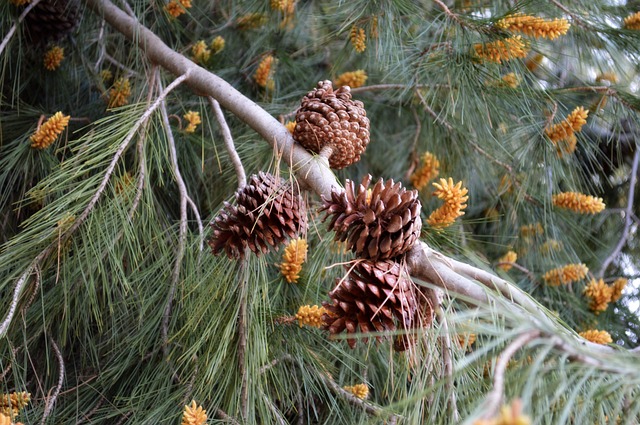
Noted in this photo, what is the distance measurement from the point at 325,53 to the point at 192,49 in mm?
430

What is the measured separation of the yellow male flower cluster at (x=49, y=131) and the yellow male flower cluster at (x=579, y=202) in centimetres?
94

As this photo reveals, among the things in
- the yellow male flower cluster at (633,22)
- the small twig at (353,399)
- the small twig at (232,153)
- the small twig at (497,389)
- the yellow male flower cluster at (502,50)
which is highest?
the yellow male flower cluster at (633,22)

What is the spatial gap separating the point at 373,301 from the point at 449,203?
0.85ft

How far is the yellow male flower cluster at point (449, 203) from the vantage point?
91cm

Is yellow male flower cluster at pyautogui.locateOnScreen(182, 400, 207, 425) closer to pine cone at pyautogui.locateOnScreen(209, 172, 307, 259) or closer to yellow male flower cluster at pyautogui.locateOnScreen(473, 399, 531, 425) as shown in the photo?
pine cone at pyautogui.locateOnScreen(209, 172, 307, 259)

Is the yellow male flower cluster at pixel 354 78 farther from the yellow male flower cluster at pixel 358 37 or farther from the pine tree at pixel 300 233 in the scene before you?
the yellow male flower cluster at pixel 358 37

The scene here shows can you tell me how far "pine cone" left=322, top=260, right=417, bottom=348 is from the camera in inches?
28.7

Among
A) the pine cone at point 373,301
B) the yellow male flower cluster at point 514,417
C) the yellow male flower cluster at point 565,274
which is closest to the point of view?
the yellow male flower cluster at point 514,417

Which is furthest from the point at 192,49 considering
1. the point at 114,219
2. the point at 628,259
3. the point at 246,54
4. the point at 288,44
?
the point at 628,259

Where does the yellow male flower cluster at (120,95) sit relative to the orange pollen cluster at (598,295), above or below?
above

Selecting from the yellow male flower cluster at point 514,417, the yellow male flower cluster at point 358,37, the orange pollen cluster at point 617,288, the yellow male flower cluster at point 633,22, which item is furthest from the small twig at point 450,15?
the yellow male flower cluster at point 514,417

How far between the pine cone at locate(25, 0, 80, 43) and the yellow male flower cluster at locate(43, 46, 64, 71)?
0.03m

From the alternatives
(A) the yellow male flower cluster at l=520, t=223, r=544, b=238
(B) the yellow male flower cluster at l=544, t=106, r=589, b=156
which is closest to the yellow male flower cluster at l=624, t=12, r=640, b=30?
(B) the yellow male flower cluster at l=544, t=106, r=589, b=156

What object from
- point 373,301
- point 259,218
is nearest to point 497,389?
point 373,301
